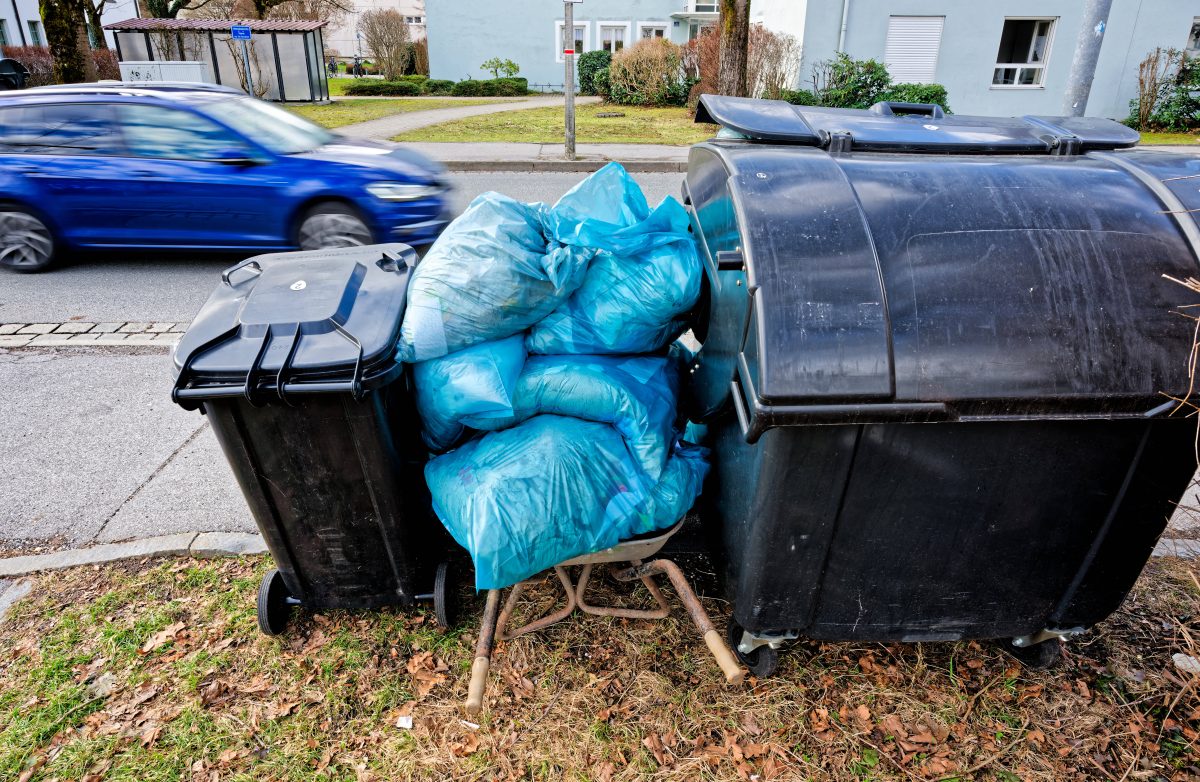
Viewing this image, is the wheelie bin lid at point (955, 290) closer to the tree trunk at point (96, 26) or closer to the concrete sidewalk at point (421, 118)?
the concrete sidewalk at point (421, 118)

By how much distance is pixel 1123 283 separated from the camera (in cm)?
191

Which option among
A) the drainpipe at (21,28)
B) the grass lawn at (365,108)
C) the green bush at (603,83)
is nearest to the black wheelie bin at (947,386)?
the grass lawn at (365,108)

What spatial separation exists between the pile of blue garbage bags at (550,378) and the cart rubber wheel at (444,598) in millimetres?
316

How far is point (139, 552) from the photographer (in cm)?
304

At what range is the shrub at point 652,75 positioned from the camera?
20.3 metres

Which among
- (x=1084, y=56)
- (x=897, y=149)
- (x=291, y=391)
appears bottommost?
(x=291, y=391)

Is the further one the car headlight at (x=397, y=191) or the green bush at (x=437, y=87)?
the green bush at (x=437, y=87)

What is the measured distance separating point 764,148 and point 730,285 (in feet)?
1.94

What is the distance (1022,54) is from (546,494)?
66.1 feet

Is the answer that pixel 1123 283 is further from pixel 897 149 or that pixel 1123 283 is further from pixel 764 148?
pixel 764 148

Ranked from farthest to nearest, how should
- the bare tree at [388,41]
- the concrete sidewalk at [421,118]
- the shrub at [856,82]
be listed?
the bare tree at [388,41]
the shrub at [856,82]
the concrete sidewalk at [421,118]

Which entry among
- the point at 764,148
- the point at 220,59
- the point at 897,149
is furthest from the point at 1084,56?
the point at 220,59

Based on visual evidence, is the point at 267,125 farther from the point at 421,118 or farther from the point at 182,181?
the point at 421,118

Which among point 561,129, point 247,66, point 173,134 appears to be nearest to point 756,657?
point 173,134
